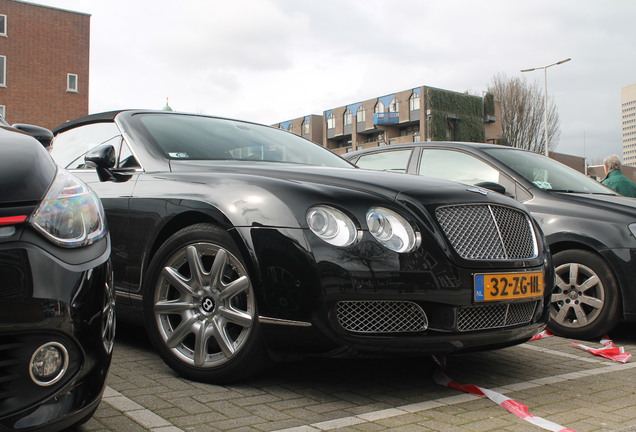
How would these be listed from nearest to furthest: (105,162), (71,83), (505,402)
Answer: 1. (505,402)
2. (105,162)
3. (71,83)

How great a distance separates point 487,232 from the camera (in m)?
3.34

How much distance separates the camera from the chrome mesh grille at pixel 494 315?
3.11 m

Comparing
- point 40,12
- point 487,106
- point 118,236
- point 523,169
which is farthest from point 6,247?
point 487,106

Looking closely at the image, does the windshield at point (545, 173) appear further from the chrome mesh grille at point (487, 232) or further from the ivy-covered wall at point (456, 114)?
the ivy-covered wall at point (456, 114)

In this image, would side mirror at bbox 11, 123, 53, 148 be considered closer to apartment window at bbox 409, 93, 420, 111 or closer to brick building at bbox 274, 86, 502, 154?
brick building at bbox 274, 86, 502, 154

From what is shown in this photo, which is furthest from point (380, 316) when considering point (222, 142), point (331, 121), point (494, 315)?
point (331, 121)

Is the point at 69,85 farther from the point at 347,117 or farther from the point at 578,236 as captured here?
the point at 347,117

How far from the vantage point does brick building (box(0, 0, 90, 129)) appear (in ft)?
114

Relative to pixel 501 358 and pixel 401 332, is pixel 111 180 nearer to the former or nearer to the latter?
pixel 401 332

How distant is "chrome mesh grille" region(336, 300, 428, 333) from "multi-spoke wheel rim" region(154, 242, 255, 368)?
18.2 inches

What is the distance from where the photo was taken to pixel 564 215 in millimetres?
5262

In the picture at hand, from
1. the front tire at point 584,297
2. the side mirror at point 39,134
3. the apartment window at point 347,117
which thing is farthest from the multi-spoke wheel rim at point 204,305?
the apartment window at point 347,117

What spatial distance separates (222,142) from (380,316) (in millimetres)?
1845

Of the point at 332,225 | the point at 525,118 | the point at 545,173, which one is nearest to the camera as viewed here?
the point at 332,225
